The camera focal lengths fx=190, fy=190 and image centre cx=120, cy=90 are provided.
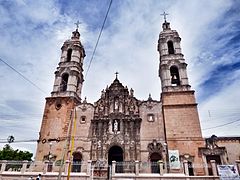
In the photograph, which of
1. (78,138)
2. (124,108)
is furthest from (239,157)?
(78,138)

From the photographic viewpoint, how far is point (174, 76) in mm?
23766

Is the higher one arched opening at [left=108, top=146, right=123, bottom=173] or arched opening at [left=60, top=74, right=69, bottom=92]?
arched opening at [left=60, top=74, right=69, bottom=92]

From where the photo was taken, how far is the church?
1825cm

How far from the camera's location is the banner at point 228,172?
13.7 m

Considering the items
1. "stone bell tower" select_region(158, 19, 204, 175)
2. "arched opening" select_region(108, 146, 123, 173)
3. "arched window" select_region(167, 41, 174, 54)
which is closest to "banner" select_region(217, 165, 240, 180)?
"stone bell tower" select_region(158, 19, 204, 175)

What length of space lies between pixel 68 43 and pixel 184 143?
66.1ft

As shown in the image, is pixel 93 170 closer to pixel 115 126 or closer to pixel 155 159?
pixel 115 126

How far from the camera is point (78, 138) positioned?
67.5 feet

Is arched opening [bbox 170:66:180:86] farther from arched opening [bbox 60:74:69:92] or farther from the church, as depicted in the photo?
arched opening [bbox 60:74:69:92]

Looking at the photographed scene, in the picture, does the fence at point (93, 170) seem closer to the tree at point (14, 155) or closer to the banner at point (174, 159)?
the banner at point (174, 159)

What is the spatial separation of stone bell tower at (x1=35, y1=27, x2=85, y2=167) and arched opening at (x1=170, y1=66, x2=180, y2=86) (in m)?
12.1

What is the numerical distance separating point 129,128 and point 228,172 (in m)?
9.76

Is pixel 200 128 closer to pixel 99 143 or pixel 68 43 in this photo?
pixel 99 143

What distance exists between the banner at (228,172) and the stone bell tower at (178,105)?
9.72 feet
